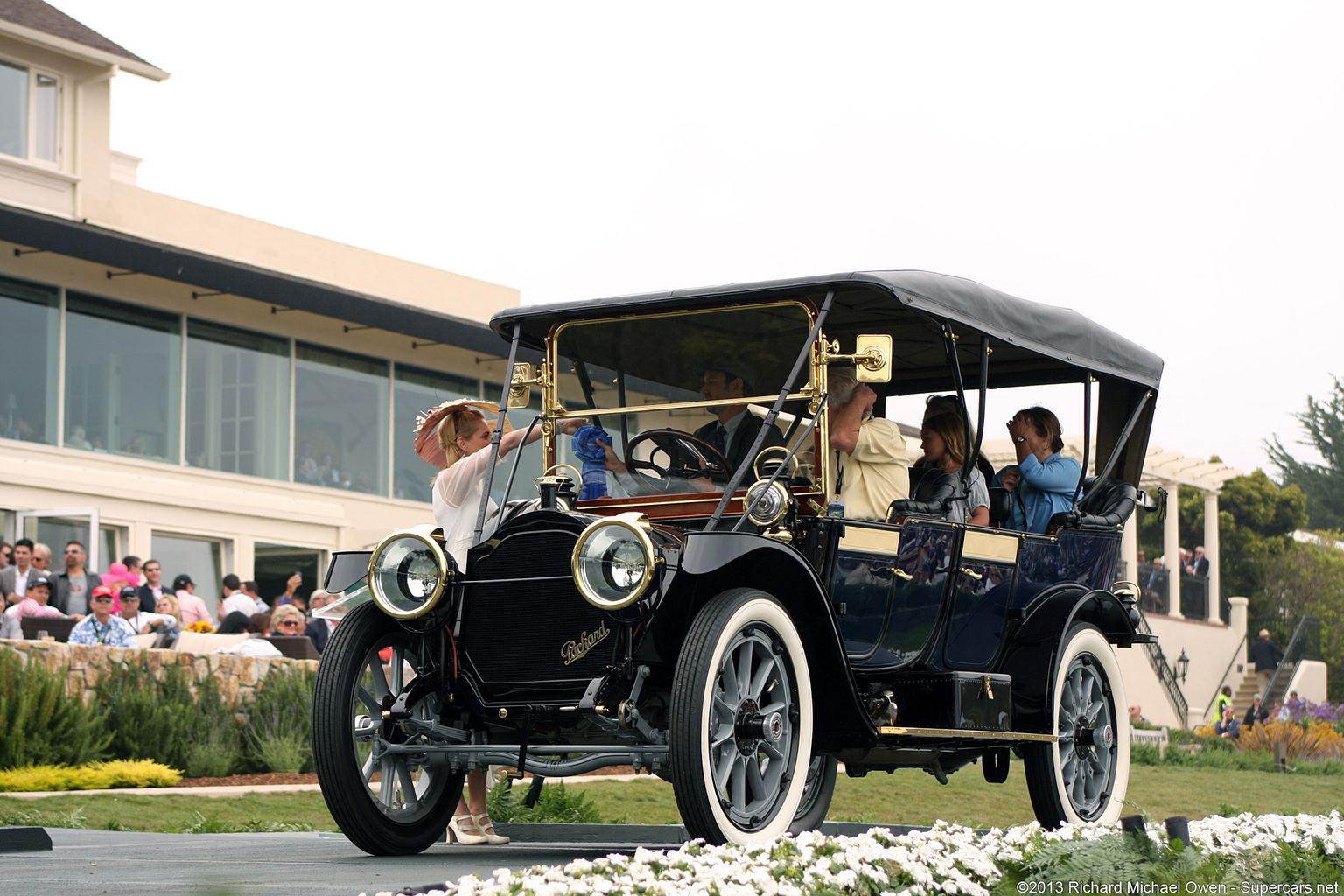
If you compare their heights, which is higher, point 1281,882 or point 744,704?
point 744,704

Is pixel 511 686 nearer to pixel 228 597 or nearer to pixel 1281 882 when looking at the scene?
pixel 1281 882

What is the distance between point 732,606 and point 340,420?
2140 cm

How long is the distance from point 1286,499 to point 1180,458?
65.8 ft

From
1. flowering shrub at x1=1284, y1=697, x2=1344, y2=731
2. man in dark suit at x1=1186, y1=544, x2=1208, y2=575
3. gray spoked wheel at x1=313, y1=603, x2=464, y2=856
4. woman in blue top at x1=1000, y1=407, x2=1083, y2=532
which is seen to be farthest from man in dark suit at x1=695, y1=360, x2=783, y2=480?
man in dark suit at x1=1186, y1=544, x2=1208, y2=575

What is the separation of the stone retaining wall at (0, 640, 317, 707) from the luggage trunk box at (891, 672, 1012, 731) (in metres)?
7.91

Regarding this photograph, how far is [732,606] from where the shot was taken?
20.7ft

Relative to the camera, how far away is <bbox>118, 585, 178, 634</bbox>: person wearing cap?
1580 cm

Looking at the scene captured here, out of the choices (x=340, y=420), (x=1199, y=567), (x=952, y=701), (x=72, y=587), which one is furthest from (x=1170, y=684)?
(x=952, y=701)

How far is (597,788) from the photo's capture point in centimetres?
1477

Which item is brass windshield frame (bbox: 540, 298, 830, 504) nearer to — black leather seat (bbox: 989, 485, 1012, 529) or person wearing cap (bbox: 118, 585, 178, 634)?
black leather seat (bbox: 989, 485, 1012, 529)

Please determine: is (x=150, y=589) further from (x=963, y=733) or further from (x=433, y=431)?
(x=963, y=733)

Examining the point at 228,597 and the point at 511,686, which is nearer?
the point at 511,686

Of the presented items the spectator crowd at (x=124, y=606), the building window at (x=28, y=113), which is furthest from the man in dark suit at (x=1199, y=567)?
the spectator crowd at (x=124, y=606)

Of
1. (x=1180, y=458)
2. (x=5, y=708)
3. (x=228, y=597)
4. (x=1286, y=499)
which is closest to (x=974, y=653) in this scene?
(x=5, y=708)
